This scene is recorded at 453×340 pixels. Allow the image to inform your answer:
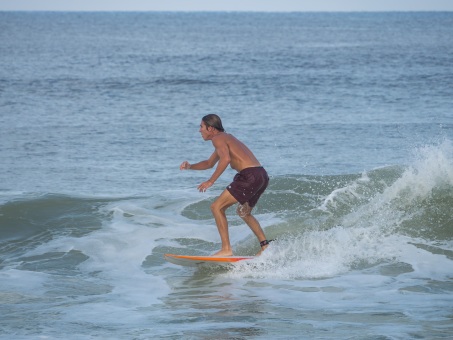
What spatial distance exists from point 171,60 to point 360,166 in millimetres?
30785

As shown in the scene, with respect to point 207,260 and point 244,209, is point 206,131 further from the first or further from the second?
point 207,260

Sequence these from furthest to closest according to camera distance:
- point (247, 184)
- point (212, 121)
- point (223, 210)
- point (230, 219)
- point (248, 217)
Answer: point (230, 219) < point (248, 217) < point (223, 210) < point (247, 184) < point (212, 121)

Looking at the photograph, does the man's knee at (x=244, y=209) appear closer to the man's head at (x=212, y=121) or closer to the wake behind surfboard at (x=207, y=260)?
the wake behind surfboard at (x=207, y=260)

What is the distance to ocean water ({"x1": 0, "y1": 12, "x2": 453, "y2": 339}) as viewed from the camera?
25.2ft

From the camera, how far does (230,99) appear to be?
26.5 metres

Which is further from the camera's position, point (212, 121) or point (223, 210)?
point (223, 210)

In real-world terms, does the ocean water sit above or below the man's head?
below

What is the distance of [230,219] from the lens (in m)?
12.1

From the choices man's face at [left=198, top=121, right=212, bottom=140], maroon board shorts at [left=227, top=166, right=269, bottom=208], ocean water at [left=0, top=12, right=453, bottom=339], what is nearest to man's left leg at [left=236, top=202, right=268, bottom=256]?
maroon board shorts at [left=227, top=166, right=269, bottom=208]

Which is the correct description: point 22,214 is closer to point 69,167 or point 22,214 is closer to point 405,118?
point 69,167

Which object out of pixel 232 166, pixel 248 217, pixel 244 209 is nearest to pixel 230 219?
pixel 248 217

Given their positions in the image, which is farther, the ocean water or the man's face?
the man's face

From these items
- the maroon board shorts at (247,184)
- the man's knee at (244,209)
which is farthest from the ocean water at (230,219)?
the maroon board shorts at (247,184)

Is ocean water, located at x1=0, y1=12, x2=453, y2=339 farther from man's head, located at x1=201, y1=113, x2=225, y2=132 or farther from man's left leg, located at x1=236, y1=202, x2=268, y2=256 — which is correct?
man's head, located at x1=201, y1=113, x2=225, y2=132
